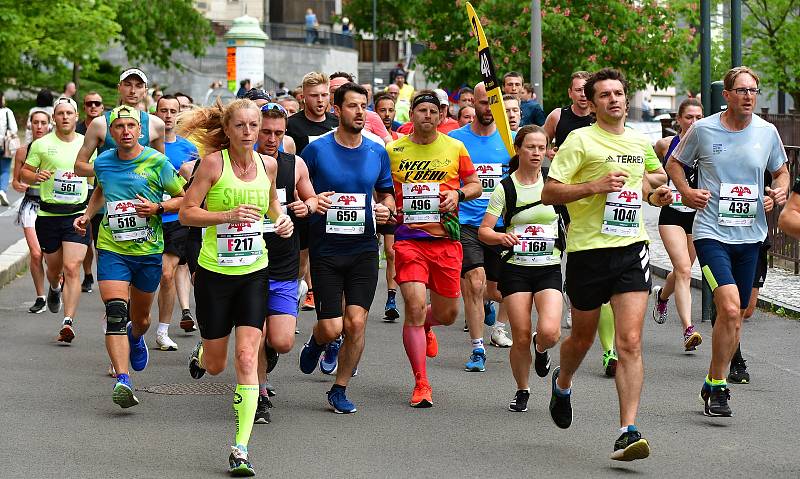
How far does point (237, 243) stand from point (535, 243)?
219 cm

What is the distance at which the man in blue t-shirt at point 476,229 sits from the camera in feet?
38.0

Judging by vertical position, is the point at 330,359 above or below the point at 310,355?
below

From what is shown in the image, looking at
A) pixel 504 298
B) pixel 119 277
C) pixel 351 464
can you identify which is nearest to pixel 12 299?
pixel 119 277

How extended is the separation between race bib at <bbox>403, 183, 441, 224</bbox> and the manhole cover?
1.63 m

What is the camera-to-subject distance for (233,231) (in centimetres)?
850

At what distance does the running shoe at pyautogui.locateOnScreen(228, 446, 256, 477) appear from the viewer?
7.87 meters

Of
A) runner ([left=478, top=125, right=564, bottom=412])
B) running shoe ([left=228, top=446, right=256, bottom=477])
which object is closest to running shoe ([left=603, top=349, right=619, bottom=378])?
runner ([left=478, top=125, right=564, bottom=412])

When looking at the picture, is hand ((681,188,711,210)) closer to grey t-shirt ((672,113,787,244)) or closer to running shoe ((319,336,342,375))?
grey t-shirt ((672,113,787,244))

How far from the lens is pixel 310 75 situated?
483 inches

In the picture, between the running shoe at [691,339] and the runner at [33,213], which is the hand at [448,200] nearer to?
the running shoe at [691,339]

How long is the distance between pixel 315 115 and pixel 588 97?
13.3 ft

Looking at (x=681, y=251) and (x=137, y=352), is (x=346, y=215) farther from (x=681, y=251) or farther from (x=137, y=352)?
(x=681, y=251)

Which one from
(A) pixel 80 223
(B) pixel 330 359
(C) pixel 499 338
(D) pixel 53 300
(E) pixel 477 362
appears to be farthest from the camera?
(D) pixel 53 300

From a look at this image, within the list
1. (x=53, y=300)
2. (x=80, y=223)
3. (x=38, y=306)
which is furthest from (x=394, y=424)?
(x=38, y=306)
